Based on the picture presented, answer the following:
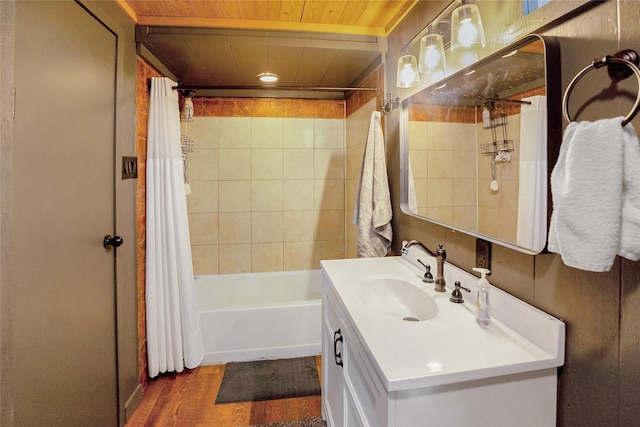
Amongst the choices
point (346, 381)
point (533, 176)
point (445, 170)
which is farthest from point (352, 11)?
point (346, 381)

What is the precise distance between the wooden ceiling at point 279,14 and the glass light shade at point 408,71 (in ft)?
1.02

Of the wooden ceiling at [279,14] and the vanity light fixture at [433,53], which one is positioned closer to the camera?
the vanity light fixture at [433,53]

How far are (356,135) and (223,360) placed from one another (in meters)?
2.00

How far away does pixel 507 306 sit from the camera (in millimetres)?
970

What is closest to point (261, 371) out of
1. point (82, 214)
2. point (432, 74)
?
point (82, 214)

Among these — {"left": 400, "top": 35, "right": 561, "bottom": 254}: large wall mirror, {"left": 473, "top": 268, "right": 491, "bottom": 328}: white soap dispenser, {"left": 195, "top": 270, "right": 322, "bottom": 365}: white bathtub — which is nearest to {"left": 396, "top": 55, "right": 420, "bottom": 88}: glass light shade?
{"left": 400, "top": 35, "right": 561, "bottom": 254}: large wall mirror

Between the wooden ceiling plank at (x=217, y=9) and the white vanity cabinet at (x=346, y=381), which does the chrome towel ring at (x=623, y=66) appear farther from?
the wooden ceiling plank at (x=217, y=9)

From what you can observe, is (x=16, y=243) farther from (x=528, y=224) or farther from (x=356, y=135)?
(x=356, y=135)

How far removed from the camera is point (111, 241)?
4.94ft

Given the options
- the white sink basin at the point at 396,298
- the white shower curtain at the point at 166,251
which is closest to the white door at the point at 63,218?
the white shower curtain at the point at 166,251

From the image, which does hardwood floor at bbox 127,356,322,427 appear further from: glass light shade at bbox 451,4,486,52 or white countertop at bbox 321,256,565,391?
glass light shade at bbox 451,4,486,52

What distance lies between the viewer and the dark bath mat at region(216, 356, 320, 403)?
1889 millimetres

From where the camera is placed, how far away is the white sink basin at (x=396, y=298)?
1252 millimetres

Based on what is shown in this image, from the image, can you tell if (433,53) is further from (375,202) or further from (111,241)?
(111,241)
